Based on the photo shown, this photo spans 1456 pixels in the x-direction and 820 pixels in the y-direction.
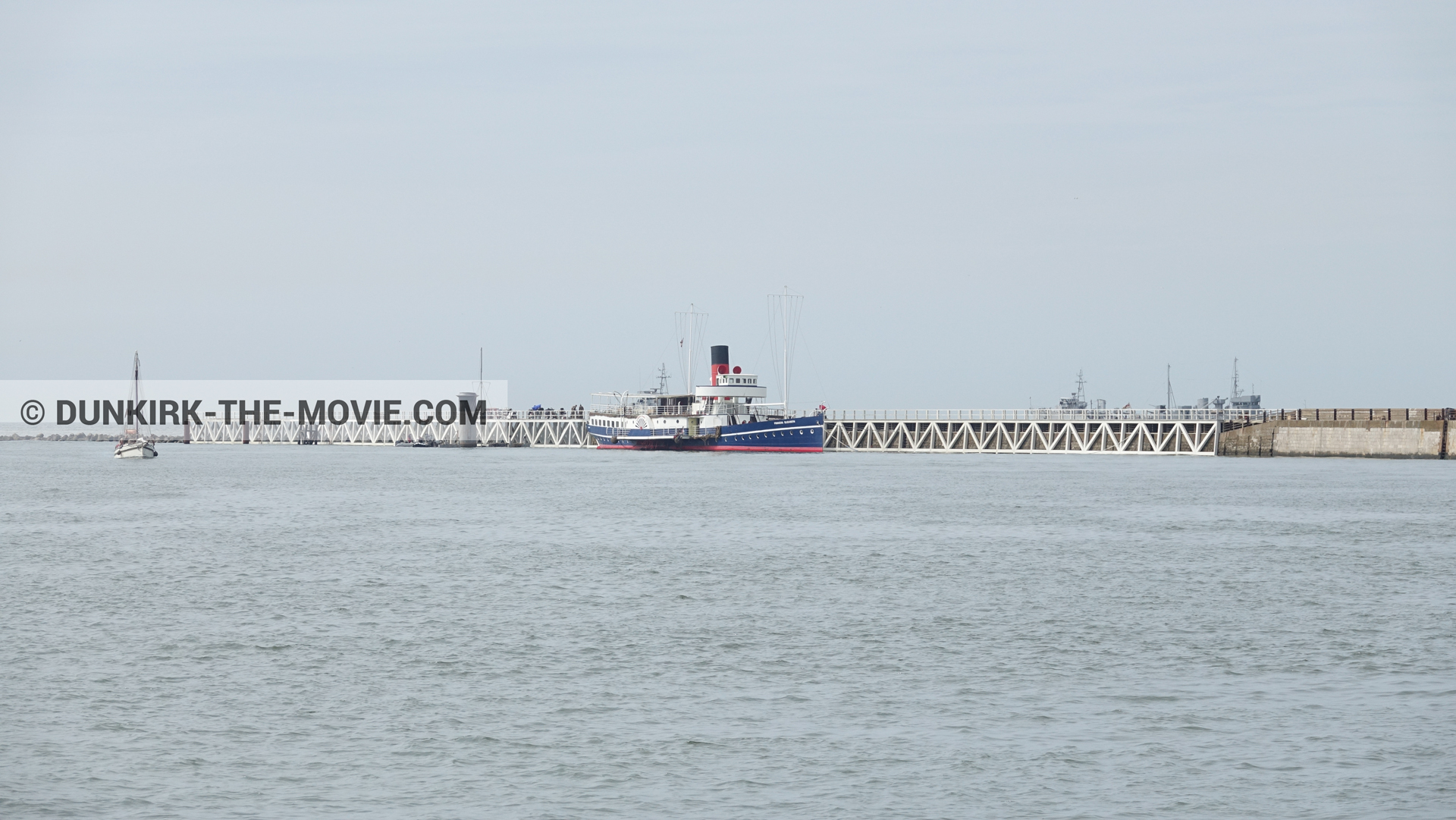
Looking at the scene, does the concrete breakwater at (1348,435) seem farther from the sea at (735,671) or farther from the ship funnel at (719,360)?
the sea at (735,671)

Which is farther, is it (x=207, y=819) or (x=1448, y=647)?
(x=1448, y=647)

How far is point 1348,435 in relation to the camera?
99250 millimetres

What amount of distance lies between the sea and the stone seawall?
52085 millimetres

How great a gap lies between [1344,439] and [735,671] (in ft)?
296

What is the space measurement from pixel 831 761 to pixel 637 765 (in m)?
2.29

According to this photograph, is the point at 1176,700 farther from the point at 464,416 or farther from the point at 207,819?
the point at 464,416

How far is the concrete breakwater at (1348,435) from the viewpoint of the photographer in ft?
309

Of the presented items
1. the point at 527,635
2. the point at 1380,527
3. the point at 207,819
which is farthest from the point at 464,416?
the point at 207,819

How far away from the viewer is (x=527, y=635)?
81.3ft

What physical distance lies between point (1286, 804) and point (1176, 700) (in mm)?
4712

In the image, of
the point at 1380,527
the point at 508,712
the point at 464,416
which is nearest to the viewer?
the point at 508,712

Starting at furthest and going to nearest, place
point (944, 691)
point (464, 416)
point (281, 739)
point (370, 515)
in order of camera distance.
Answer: point (464, 416) < point (370, 515) < point (944, 691) < point (281, 739)

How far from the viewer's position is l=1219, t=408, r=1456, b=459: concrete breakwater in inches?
3711

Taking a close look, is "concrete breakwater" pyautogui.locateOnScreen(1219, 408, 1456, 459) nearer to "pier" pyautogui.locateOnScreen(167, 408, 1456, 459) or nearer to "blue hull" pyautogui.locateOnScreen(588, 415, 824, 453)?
"pier" pyautogui.locateOnScreen(167, 408, 1456, 459)
